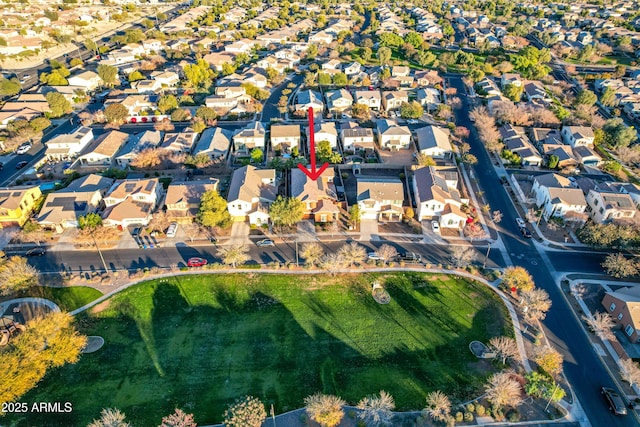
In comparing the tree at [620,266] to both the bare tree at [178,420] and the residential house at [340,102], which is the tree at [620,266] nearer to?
the bare tree at [178,420]

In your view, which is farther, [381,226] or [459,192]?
[459,192]

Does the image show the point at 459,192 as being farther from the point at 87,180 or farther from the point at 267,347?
the point at 87,180

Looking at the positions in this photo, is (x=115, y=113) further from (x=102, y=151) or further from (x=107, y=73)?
(x=107, y=73)

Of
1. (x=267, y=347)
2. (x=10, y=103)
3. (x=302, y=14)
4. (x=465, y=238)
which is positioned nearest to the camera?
(x=267, y=347)

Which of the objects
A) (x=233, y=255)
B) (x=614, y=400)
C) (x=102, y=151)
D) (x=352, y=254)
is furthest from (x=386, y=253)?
(x=102, y=151)

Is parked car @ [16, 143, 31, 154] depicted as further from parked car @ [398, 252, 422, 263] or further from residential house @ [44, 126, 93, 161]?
parked car @ [398, 252, 422, 263]

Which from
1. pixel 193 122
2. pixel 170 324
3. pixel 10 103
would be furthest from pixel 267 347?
pixel 10 103

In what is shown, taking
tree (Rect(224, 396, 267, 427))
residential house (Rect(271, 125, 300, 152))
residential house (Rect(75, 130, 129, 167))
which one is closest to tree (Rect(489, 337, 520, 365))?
tree (Rect(224, 396, 267, 427))
